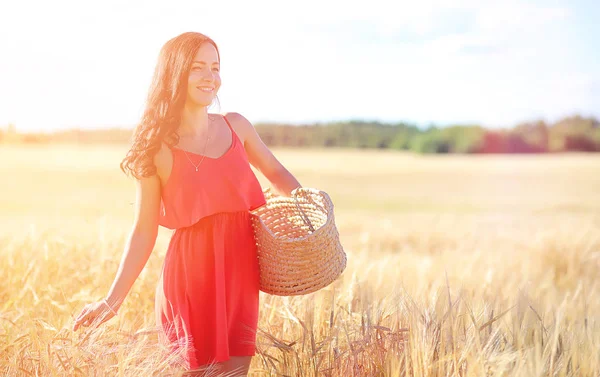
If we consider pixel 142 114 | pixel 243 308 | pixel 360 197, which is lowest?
pixel 360 197

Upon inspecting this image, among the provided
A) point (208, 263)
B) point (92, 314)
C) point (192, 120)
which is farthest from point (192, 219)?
point (92, 314)

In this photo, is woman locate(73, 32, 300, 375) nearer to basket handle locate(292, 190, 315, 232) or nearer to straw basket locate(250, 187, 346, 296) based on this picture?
straw basket locate(250, 187, 346, 296)

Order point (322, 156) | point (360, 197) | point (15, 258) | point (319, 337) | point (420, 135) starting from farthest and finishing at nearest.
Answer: point (420, 135)
point (322, 156)
point (360, 197)
point (15, 258)
point (319, 337)

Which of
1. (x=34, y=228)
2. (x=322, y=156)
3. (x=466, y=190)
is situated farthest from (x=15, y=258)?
(x=322, y=156)

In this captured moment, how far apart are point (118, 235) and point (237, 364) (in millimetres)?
2008

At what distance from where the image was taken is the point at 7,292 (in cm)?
375

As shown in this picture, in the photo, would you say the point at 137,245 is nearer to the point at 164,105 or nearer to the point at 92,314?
the point at 92,314

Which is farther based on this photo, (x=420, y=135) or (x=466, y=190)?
(x=420, y=135)

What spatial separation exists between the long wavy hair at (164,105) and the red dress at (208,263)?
9 centimetres

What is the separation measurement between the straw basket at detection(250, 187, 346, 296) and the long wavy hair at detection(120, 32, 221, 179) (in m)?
0.46

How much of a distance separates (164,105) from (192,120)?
13cm

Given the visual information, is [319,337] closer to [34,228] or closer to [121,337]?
[121,337]

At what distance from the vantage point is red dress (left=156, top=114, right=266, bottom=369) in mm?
2664

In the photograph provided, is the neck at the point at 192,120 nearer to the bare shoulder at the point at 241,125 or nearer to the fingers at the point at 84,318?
the bare shoulder at the point at 241,125
